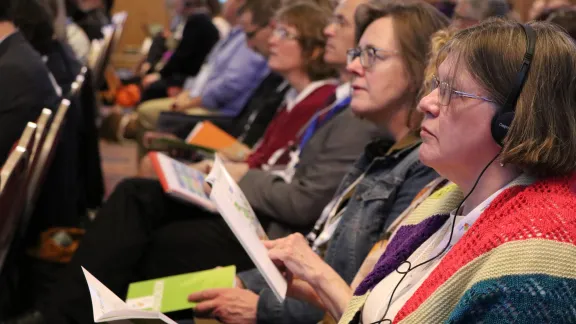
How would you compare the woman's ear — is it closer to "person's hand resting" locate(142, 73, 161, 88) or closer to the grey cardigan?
the grey cardigan

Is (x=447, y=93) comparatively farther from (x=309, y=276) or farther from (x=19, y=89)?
(x=19, y=89)

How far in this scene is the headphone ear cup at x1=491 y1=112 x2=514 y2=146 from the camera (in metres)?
1.37

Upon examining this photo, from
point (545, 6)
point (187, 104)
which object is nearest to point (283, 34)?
point (187, 104)

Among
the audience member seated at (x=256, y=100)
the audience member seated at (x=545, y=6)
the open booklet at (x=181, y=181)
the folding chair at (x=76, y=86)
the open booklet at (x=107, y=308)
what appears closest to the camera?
the open booklet at (x=107, y=308)

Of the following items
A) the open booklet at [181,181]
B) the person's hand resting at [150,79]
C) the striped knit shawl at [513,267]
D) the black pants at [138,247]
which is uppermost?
the striped knit shawl at [513,267]

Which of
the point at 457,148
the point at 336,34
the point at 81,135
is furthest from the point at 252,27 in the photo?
the point at 457,148

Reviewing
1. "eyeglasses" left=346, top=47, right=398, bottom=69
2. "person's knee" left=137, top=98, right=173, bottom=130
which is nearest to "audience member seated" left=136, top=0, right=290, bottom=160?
"person's knee" left=137, top=98, right=173, bottom=130

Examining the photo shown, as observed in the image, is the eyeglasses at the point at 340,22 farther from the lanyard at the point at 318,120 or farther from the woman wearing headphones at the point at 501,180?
the woman wearing headphones at the point at 501,180


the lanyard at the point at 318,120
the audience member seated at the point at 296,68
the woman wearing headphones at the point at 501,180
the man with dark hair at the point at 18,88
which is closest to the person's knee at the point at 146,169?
the audience member seated at the point at 296,68

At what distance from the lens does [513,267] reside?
125cm

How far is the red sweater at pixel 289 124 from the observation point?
10.4 feet

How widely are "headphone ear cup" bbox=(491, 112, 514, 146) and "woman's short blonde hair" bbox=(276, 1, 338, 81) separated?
6.20 ft

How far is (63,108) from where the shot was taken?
2916mm

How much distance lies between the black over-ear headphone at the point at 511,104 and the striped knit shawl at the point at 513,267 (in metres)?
0.10
